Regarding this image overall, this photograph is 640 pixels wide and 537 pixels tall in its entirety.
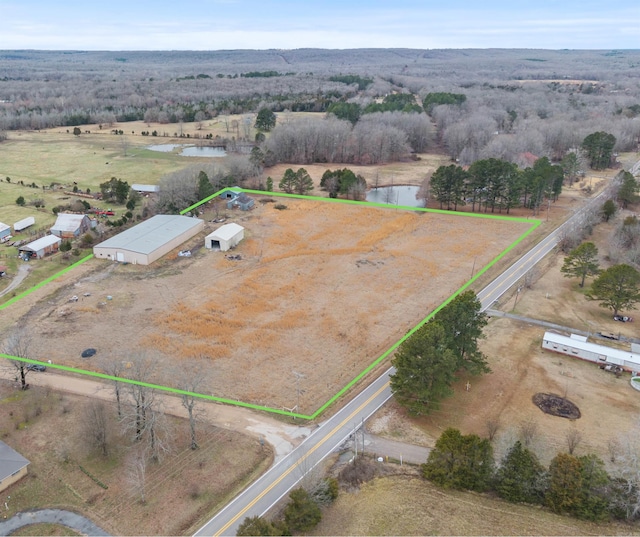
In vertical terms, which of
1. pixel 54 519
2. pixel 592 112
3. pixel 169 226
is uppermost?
pixel 592 112

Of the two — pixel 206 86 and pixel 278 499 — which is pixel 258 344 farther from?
pixel 206 86

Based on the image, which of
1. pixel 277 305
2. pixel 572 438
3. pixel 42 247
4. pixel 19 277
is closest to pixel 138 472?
pixel 277 305

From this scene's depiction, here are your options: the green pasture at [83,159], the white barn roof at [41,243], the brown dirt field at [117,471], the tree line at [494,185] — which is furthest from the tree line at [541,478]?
the green pasture at [83,159]

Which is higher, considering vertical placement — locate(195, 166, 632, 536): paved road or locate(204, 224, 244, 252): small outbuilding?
locate(204, 224, 244, 252): small outbuilding

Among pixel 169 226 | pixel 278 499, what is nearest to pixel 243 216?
pixel 169 226

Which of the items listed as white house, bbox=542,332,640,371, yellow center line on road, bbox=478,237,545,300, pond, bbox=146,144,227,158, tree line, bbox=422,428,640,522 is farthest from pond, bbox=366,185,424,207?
tree line, bbox=422,428,640,522

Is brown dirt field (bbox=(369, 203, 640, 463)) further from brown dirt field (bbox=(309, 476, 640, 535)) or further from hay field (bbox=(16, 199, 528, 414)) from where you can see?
hay field (bbox=(16, 199, 528, 414))
